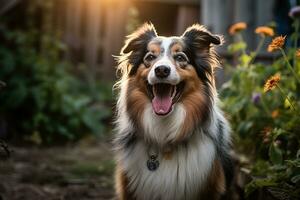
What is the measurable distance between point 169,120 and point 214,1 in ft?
13.8

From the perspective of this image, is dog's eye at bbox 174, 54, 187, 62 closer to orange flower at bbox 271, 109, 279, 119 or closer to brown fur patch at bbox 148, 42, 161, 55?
brown fur patch at bbox 148, 42, 161, 55

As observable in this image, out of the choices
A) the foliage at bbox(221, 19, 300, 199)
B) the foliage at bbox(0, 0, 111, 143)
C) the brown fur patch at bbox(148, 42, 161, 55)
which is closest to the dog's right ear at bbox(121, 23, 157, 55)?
the brown fur patch at bbox(148, 42, 161, 55)

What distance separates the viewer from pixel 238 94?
5852 millimetres

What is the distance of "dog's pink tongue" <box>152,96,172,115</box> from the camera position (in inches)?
160

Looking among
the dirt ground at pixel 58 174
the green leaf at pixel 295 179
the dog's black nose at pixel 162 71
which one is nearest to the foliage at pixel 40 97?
the dirt ground at pixel 58 174

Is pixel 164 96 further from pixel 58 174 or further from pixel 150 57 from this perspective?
pixel 58 174

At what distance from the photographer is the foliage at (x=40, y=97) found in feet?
27.8

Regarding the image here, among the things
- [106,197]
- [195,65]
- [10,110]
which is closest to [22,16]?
[10,110]

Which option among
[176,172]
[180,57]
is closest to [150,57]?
[180,57]

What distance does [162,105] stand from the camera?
407 centimetres

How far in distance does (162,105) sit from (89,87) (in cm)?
649

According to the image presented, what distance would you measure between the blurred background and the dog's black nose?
952 millimetres

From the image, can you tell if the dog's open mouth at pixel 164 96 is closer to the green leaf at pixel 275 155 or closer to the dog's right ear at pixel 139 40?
the dog's right ear at pixel 139 40

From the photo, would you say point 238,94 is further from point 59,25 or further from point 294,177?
point 59,25
